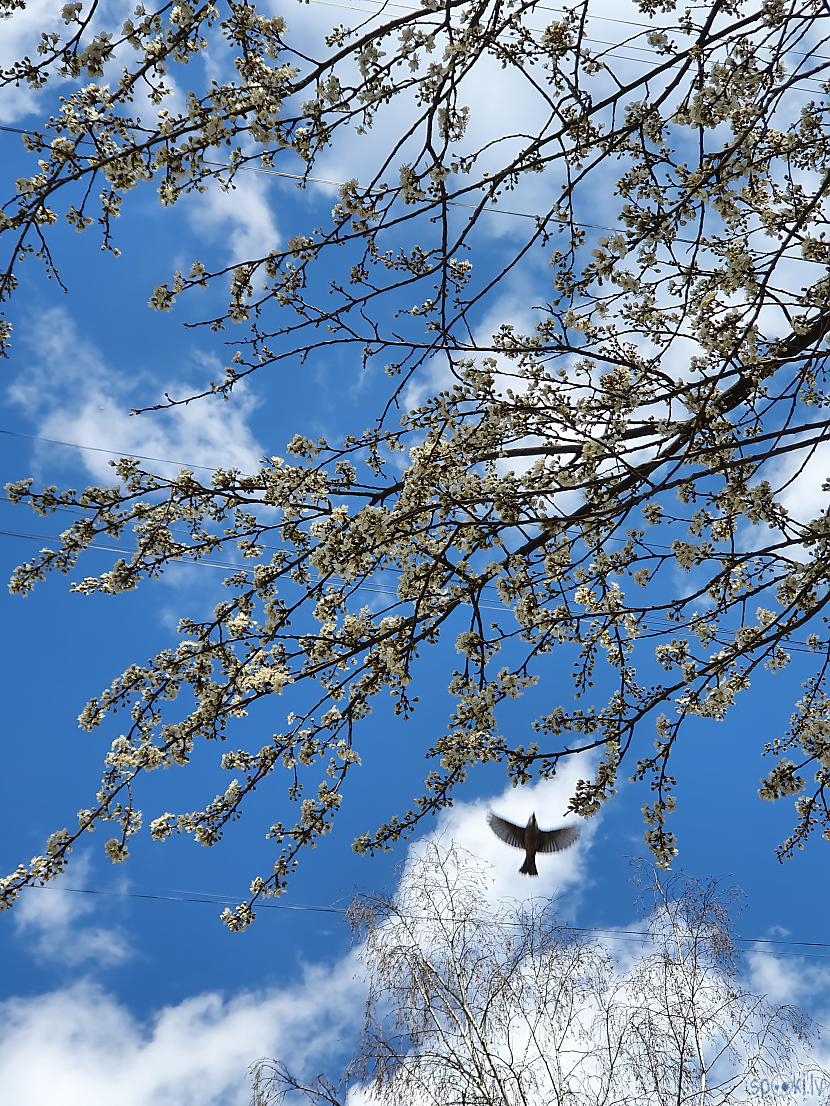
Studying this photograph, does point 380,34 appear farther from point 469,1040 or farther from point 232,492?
point 469,1040

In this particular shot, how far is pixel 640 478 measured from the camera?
6.57 feet

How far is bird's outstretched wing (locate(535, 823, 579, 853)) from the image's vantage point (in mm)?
5645

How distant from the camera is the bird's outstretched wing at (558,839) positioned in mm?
5645

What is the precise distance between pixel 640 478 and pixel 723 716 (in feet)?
2.89

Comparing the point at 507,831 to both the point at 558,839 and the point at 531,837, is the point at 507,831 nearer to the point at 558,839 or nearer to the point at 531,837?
the point at 531,837

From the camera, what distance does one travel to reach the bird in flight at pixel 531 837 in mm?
5602

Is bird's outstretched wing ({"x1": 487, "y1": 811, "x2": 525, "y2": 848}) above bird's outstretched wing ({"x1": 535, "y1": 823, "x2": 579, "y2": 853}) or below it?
above

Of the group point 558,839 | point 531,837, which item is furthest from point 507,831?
point 558,839

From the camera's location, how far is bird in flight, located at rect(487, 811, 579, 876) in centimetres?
560

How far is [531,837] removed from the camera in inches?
221

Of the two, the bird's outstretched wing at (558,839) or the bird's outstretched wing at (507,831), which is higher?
the bird's outstretched wing at (507,831)

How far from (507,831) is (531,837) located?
16cm

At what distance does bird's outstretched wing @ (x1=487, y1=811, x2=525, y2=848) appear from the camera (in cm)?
562

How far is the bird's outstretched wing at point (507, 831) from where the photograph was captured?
562cm
